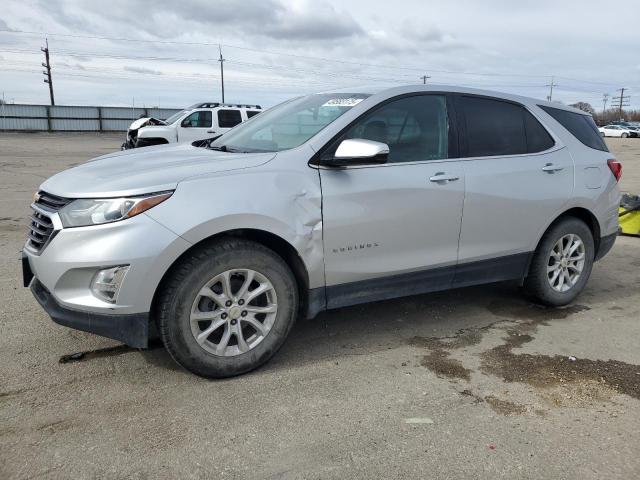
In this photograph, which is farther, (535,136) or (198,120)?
(198,120)

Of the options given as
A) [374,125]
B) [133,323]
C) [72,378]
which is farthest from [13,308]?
[374,125]

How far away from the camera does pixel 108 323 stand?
9.75 feet

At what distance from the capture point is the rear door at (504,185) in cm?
404

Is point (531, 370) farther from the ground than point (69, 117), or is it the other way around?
point (69, 117)

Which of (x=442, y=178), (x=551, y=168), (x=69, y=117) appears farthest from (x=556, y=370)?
(x=69, y=117)

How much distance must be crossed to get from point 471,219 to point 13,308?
358 cm

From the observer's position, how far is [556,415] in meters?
2.99

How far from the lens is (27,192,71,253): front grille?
120 inches

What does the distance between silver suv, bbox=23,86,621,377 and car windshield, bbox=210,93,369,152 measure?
18 millimetres

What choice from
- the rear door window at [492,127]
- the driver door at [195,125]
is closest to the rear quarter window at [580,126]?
the rear door window at [492,127]

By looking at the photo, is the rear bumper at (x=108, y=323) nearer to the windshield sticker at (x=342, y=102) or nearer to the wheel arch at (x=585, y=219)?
the windshield sticker at (x=342, y=102)

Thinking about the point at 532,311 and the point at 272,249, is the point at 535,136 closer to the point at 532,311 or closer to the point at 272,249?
the point at 532,311

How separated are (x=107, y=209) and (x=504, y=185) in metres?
2.79

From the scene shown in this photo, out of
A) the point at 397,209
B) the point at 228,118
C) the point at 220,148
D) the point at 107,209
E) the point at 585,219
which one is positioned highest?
the point at 220,148
